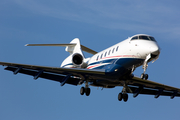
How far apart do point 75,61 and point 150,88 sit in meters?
7.65

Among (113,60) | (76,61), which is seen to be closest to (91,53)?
(76,61)

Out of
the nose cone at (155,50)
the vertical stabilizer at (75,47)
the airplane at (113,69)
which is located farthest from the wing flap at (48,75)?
the nose cone at (155,50)

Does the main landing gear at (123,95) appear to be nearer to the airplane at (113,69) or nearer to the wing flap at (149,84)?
the airplane at (113,69)

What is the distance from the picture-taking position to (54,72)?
83.2ft

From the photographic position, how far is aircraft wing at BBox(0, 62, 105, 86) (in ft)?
79.2

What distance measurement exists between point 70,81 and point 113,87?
372 cm

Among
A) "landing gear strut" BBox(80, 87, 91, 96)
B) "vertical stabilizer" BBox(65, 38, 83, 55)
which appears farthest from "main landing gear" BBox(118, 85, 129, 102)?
"vertical stabilizer" BBox(65, 38, 83, 55)

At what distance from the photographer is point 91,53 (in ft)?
103

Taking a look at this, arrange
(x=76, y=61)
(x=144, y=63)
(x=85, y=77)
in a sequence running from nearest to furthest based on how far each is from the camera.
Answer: (x=144, y=63) → (x=85, y=77) → (x=76, y=61)

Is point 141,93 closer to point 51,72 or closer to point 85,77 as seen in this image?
point 85,77

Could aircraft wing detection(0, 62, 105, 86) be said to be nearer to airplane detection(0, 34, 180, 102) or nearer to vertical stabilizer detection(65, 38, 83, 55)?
airplane detection(0, 34, 180, 102)

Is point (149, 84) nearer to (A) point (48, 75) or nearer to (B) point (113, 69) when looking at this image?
(B) point (113, 69)

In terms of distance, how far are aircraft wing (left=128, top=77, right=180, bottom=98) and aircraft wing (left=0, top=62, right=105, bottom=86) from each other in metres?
4.19

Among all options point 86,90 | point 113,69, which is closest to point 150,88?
point 86,90
